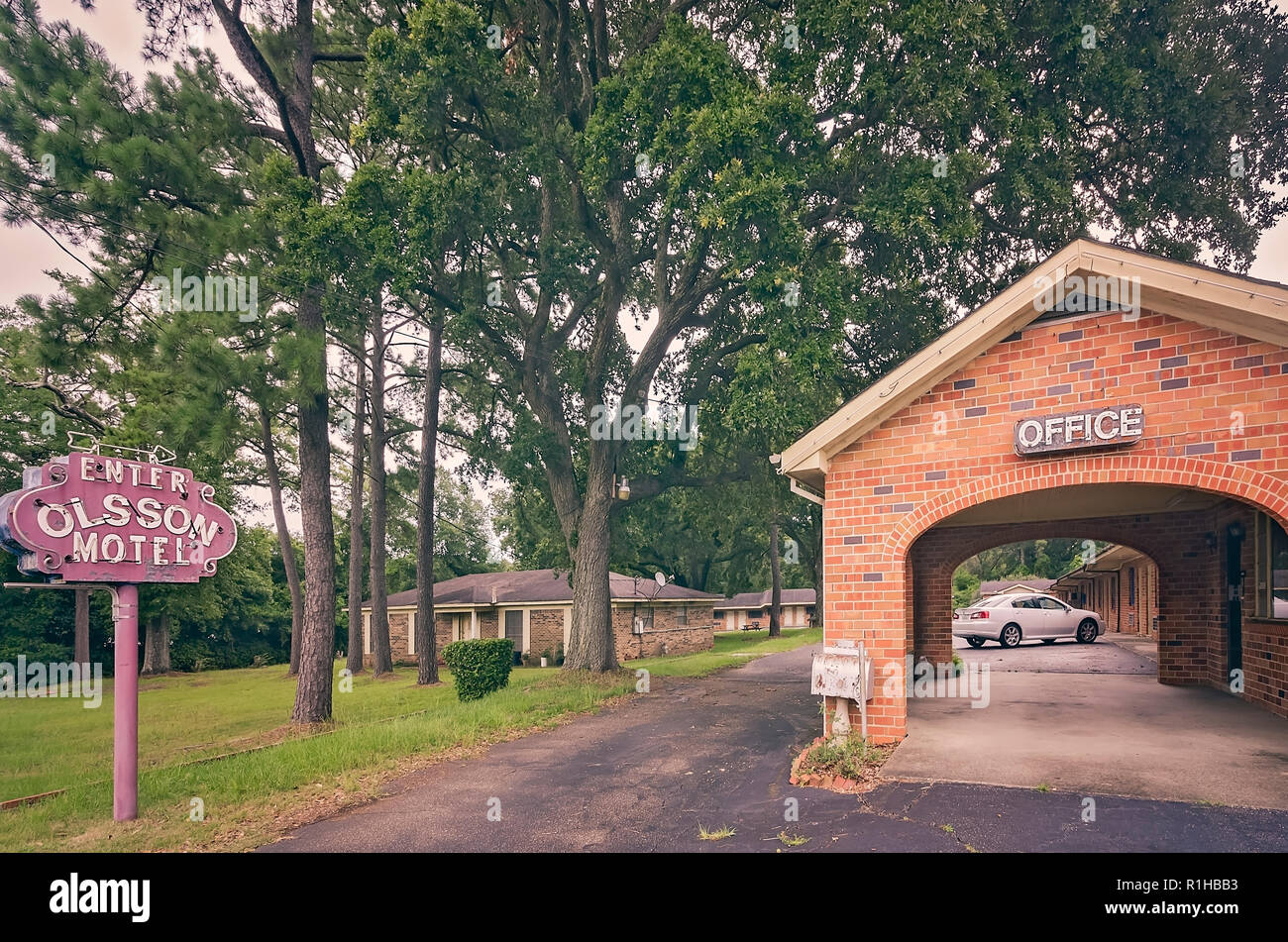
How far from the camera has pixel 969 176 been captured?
46.3ft

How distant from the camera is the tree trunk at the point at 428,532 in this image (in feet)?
79.6

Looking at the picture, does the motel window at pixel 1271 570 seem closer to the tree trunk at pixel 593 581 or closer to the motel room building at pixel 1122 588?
the motel room building at pixel 1122 588

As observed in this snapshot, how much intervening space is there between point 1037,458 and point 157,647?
37627 mm

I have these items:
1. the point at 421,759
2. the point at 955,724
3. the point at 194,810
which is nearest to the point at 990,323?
the point at 955,724

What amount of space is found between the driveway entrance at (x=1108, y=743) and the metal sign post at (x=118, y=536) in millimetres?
8224

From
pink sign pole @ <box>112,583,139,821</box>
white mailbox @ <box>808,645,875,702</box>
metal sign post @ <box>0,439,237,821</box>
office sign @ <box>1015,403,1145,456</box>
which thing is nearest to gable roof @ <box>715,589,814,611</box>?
white mailbox @ <box>808,645,875,702</box>

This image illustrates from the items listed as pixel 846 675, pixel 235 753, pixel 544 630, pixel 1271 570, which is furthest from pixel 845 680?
pixel 544 630

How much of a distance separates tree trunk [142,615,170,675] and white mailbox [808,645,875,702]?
3419 cm

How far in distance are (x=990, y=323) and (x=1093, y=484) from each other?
82.2 inches

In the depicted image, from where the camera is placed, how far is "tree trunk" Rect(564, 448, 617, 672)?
18.6 metres

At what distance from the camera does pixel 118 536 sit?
804cm
